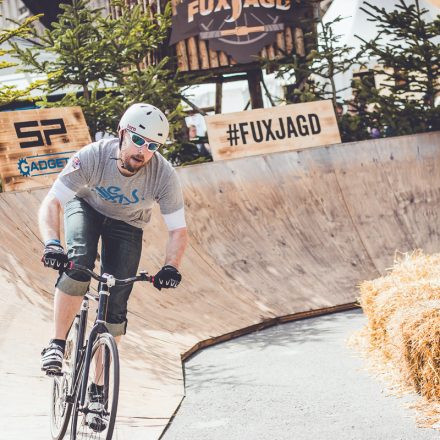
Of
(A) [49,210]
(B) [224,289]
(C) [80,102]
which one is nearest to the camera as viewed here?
(A) [49,210]

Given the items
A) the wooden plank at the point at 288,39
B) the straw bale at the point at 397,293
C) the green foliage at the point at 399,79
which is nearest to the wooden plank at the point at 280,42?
the wooden plank at the point at 288,39

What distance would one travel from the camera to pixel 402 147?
11.2 meters

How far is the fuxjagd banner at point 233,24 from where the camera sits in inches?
551

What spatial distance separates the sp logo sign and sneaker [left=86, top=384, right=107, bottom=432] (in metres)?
5.89

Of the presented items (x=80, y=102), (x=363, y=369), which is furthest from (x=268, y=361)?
(x=80, y=102)

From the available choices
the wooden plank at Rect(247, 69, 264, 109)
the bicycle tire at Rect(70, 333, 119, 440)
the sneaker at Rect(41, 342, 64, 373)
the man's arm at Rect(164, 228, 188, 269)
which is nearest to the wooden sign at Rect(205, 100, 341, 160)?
the wooden plank at Rect(247, 69, 264, 109)

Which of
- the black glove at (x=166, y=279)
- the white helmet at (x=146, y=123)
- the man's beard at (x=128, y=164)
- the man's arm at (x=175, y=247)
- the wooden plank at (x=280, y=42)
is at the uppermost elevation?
the white helmet at (x=146, y=123)

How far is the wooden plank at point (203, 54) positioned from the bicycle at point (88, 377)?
31.9 ft

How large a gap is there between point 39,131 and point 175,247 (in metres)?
5.52

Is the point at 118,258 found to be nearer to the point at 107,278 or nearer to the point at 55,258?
the point at 107,278

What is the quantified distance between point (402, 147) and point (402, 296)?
214 inches

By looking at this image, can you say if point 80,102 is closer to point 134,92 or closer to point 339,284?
point 134,92

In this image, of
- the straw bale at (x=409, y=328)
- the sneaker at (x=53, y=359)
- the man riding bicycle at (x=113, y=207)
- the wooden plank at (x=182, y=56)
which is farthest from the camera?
the wooden plank at (x=182, y=56)

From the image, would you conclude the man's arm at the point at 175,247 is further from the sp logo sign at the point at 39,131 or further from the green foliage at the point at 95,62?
the green foliage at the point at 95,62
